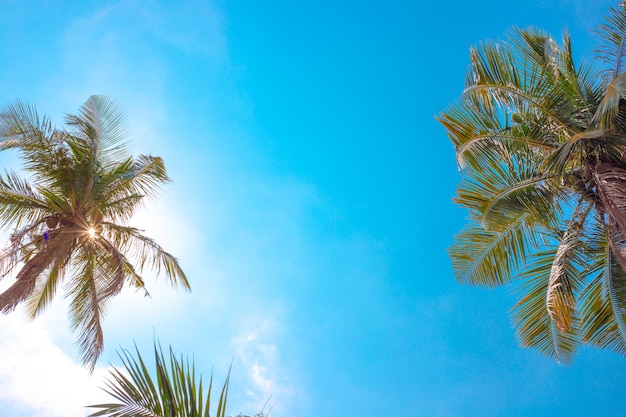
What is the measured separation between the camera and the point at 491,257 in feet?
31.8

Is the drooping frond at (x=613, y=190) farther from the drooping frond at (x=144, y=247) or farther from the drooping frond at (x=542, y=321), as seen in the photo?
the drooping frond at (x=144, y=247)

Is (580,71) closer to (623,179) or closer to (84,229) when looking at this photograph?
(623,179)

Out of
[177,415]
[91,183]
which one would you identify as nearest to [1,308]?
[91,183]

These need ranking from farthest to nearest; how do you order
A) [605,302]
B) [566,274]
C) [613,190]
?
1. [605,302]
2. [566,274]
3. [613,190]

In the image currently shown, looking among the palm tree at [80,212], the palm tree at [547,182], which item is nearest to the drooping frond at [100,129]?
the palm tree at [80,212]

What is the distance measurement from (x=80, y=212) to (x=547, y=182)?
10.9m

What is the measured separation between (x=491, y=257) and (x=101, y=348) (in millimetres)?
9716

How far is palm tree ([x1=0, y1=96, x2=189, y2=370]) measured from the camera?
11.4 metres

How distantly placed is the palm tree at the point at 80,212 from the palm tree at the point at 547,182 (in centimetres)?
841

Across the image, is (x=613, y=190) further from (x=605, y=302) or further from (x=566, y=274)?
(x=605, y=302)

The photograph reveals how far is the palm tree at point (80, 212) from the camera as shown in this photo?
37.3ft

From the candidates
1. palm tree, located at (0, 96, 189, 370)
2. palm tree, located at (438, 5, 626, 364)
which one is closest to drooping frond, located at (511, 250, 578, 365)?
palm tree, located at (438, 5, 626, 364)

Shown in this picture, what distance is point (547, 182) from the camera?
8547 mm

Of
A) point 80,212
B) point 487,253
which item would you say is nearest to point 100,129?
point 80,212
